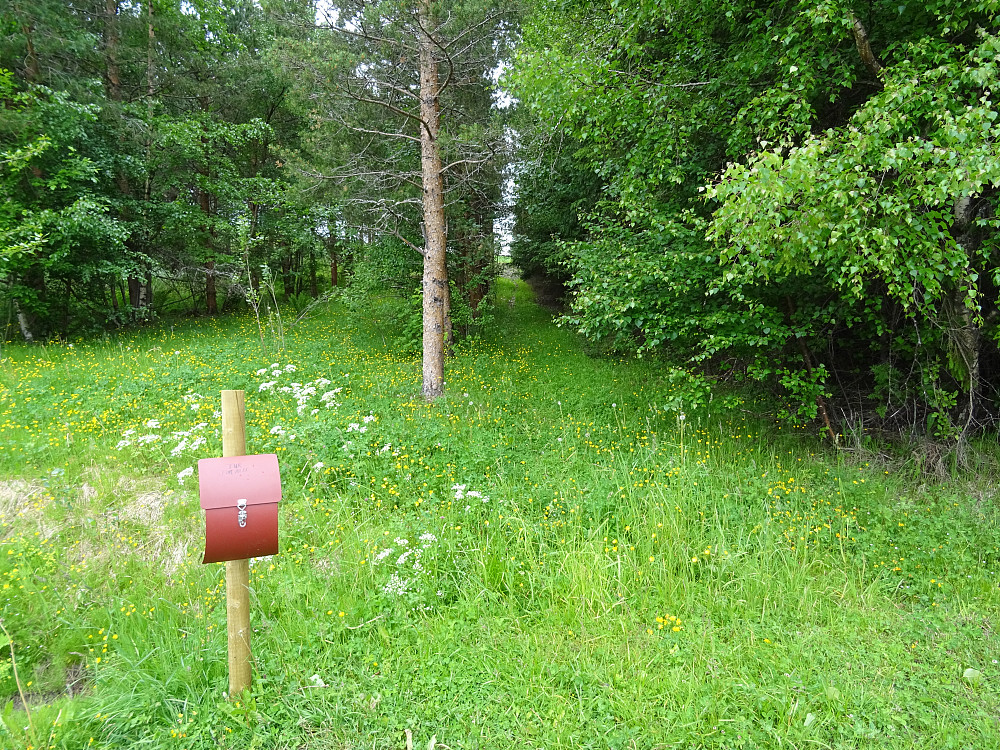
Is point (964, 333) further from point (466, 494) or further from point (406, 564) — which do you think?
point (406, 564)

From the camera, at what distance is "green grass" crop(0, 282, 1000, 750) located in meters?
2.36

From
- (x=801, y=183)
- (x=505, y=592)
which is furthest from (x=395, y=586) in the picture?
(x=801, y=183)

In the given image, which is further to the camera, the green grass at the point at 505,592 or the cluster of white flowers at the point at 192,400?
the cluster of white flowers at the point at 192,400

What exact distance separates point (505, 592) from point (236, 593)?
1.72 m

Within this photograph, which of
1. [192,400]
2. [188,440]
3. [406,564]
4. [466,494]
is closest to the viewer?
[406,564]

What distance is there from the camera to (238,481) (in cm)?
220

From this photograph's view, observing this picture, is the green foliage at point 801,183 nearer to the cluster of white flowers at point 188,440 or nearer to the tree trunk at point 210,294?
the cluster of white flowers at point 188,440

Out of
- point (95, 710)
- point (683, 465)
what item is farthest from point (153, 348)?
point (683, 465)

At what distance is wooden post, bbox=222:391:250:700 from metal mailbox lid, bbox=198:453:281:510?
13 centimetres

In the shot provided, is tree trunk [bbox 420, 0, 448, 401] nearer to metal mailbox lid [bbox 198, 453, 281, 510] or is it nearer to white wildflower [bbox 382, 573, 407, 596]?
white wildflower [bbox 382, 573, 407, 596]

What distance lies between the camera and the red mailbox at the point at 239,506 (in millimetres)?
2135

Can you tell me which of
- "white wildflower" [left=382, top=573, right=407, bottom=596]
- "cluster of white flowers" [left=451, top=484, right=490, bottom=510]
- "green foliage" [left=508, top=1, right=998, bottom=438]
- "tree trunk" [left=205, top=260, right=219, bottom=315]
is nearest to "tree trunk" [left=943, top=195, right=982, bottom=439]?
"green foliage" [left=508, top=1, right=998, bottom=438]

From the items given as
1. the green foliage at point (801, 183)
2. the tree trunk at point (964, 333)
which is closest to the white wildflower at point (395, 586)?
the green foliage at point (801, 183)

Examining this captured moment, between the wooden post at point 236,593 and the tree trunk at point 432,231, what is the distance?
187 inches
